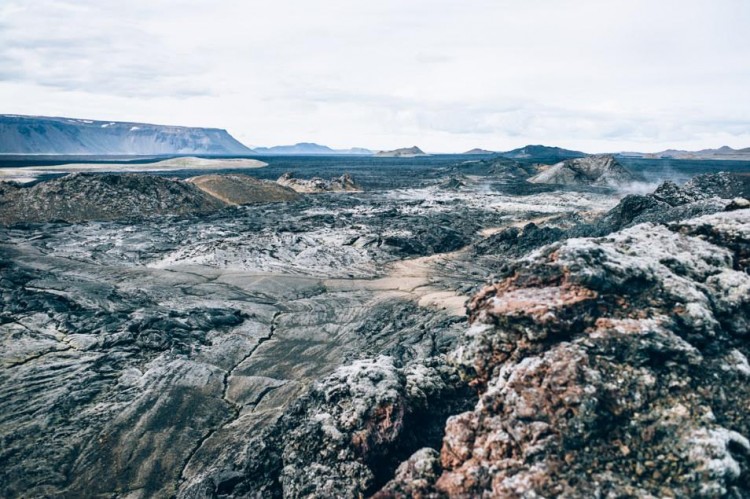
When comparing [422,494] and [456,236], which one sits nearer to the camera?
[422,494]

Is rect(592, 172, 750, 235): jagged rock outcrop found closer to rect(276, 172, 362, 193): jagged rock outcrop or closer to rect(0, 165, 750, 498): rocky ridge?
rect(0, 165, 750, 498): rocky ridge

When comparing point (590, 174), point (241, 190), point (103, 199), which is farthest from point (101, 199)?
point (590, 174)

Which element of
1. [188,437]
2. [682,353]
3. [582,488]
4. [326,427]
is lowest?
[188,437]

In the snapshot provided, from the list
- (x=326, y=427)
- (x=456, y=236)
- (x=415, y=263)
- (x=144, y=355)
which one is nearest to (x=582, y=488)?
(x=326, y=427)

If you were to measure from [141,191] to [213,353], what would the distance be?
90.9 ft

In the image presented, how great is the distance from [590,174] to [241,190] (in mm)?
49851

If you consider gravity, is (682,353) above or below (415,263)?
above

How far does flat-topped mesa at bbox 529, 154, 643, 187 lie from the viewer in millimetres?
63209

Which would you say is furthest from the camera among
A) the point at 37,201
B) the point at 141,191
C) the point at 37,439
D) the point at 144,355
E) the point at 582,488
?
the point at 141,191

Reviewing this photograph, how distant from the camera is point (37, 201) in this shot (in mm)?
31750

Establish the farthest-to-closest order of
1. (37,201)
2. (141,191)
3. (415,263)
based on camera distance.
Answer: (141,191)
(37,201)
(415,263)

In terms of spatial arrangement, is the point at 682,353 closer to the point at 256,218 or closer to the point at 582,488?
the point at 582,488

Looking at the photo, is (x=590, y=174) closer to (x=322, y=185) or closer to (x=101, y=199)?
(x=322, y=185)

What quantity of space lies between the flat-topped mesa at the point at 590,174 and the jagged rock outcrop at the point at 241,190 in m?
39.2
